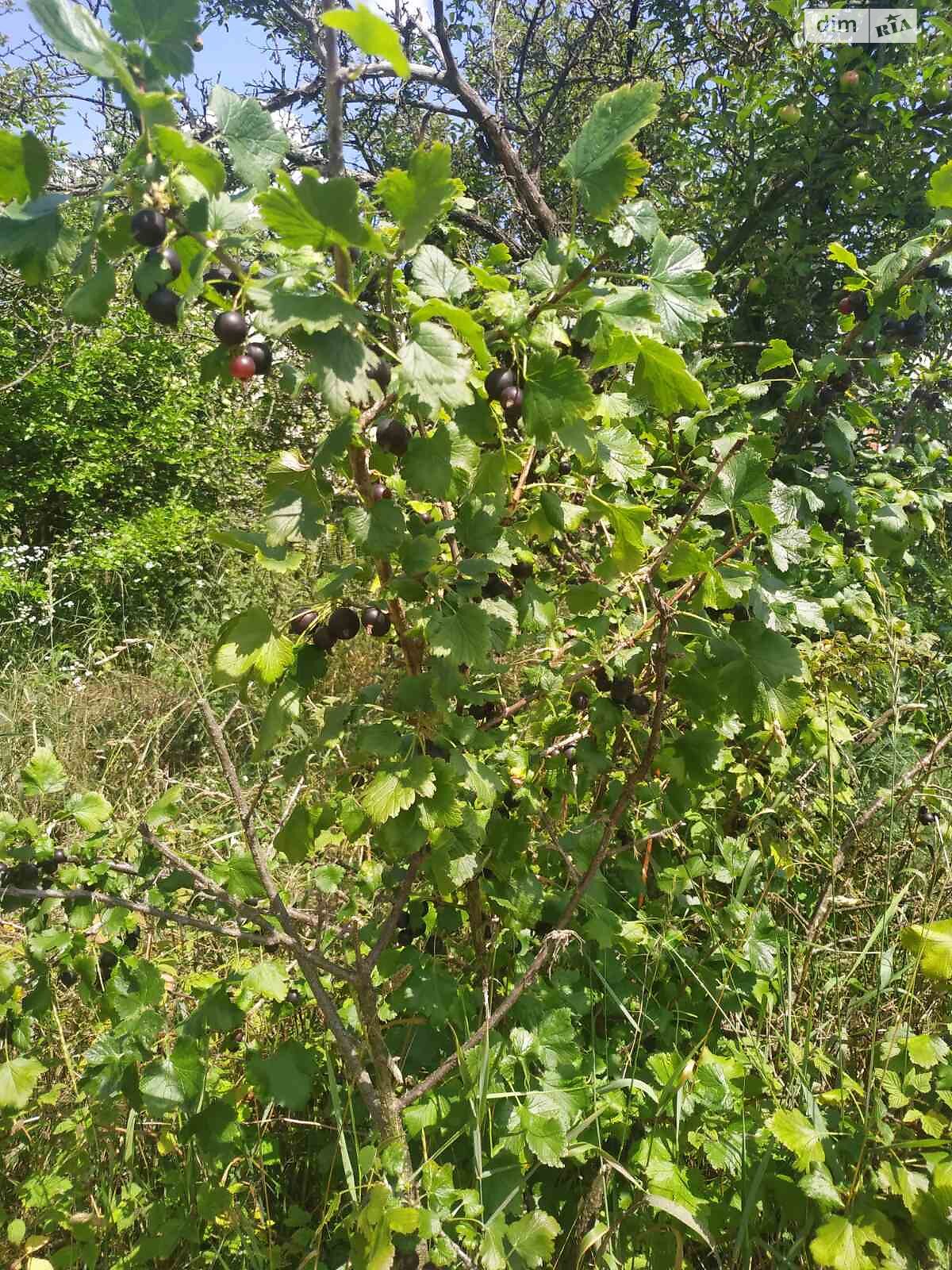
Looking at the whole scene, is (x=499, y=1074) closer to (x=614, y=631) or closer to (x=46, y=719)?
(x=614, y=631)

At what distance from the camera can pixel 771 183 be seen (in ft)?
10.2

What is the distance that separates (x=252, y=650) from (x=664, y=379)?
0.56 m

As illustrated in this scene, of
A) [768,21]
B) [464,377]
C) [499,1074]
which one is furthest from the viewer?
[768,21]

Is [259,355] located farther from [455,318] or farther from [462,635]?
[462,635]

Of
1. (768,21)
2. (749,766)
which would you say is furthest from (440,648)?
(768,21)

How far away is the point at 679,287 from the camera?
941 millimetres

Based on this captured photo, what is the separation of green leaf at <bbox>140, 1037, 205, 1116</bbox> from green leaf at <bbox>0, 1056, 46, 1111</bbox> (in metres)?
0.17

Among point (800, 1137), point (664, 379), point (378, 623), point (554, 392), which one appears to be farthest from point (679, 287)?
point (800, 1137)

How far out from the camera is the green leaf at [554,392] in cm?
86

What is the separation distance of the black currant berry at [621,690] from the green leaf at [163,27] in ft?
3.18

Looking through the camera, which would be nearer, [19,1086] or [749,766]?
[19,1086]

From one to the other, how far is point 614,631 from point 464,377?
85 cm

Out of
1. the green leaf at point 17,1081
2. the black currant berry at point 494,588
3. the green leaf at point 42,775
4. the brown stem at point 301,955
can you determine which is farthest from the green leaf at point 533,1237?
the green leaf at point 42,775

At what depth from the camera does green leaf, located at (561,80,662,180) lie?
82cm
